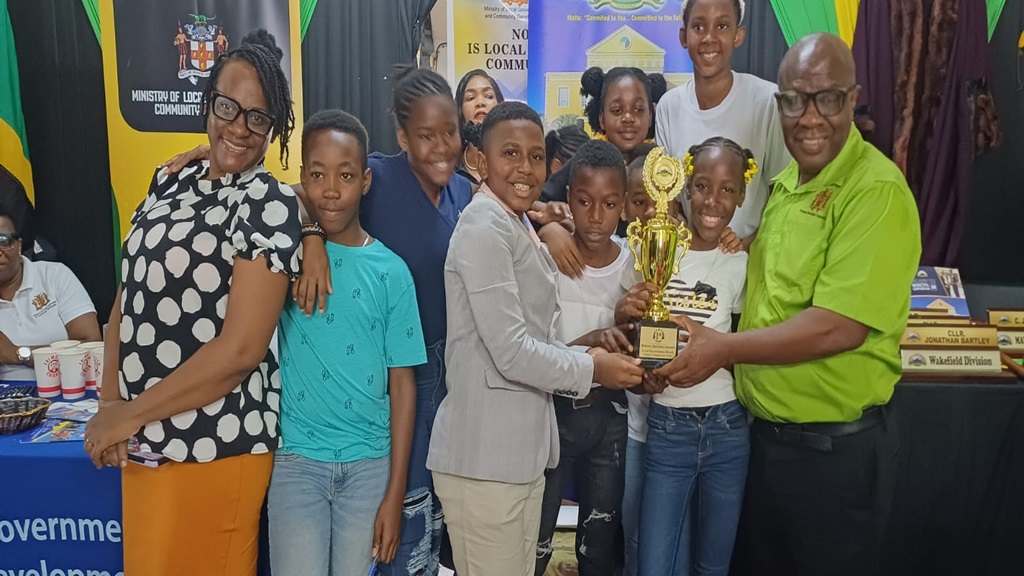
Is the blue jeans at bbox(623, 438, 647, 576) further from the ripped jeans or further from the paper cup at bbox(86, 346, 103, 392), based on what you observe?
the paper cup at bbox(86, 346, 103, 392)

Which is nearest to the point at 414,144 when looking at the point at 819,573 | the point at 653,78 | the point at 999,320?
the point at 819,573

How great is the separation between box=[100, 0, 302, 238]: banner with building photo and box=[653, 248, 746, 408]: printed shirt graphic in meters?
2.72

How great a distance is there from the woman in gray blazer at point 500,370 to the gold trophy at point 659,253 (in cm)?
21

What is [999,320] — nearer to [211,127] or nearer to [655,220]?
[655,220]

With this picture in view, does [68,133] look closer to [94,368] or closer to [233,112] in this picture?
[94,368]

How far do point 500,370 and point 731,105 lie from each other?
1356mm

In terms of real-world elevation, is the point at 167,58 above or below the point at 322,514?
above

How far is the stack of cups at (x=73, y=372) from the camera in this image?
210 centimetres

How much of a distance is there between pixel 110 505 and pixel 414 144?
1309 millimetres

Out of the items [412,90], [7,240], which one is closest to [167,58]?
[7,240]

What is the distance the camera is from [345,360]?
1576 mm

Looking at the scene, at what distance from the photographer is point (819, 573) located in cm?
183

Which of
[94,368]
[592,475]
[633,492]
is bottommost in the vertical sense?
[633,492]

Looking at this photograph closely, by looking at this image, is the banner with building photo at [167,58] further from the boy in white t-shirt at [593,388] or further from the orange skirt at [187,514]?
the orange skirt at [187,514]
